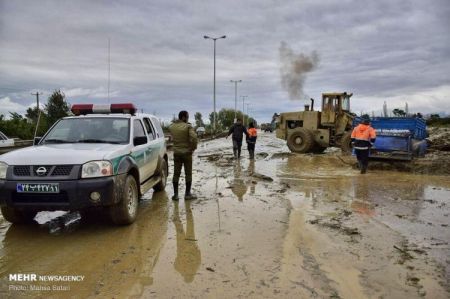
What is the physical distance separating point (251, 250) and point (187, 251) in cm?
78

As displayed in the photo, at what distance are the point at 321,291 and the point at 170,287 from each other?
4.73 ft

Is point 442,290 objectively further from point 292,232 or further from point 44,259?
point 44,259

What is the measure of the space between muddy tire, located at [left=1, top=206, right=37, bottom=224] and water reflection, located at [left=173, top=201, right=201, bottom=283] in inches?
86.4

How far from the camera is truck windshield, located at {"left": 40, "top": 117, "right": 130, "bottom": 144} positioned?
635 centimetres

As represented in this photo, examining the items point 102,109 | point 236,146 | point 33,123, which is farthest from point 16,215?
point 33,123

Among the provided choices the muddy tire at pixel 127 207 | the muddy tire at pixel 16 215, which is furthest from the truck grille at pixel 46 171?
the muddy tire at pixel 127 207

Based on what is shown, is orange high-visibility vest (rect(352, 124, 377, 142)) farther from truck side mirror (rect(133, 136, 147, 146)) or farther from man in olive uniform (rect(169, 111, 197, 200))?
truck side mirror (rect(133, 136, 147, 146))

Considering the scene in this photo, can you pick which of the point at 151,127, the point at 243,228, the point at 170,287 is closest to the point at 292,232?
the point at 243,228

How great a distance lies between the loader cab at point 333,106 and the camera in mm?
18062

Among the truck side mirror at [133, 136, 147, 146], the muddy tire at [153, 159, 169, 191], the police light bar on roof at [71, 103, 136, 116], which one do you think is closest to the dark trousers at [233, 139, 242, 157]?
the muddy tire at [153, 159, 169, 191]

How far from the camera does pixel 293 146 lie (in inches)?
754

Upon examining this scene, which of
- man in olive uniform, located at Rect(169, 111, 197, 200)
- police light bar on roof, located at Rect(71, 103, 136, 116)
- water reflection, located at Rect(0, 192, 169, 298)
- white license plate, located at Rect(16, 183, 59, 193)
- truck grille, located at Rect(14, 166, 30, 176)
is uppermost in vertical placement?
police light bar on roof, located at Rect(71, 103, 136, 116)

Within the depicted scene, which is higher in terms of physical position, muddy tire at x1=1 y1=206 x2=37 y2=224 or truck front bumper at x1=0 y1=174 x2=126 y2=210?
truck front bumper at x1=0 y1=174 x2=126 y2=210

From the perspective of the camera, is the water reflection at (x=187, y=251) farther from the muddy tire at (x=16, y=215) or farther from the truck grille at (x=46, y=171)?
the muddy tire at (x=16, y=215)
